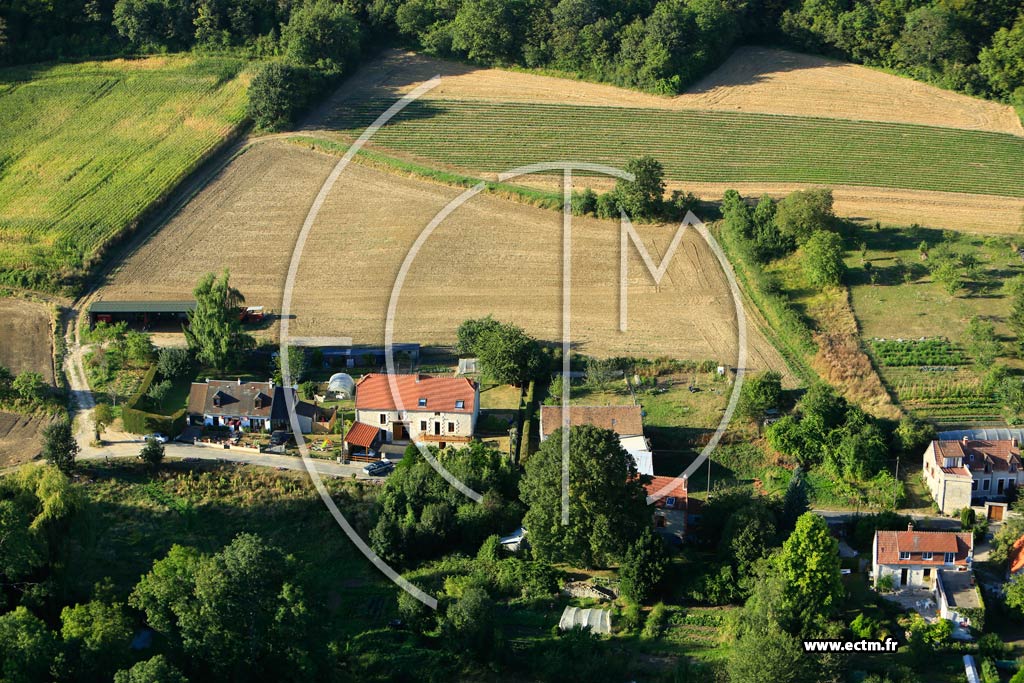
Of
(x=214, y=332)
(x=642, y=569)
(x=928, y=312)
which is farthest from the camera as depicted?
(x=928, y=312)

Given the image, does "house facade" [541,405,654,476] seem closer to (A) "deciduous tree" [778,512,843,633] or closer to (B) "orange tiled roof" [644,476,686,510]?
(B) "orange tiled roof" [644,476,686,510]

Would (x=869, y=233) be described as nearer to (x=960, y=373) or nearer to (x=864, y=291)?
(x=864, y=291)

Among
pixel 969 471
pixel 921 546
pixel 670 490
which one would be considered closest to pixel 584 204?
pixel 670 490

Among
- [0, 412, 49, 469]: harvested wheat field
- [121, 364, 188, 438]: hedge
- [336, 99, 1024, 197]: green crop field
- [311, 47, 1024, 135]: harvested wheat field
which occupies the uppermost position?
[311, 47, 1024, 135]: harvested wheat field

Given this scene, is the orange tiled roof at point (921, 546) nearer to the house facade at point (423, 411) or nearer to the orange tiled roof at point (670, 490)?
the orange tiled roof at point (670, 490)

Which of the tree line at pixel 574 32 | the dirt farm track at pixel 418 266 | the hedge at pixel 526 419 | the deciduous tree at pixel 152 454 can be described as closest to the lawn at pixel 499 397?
the hedge at pixel 526 419

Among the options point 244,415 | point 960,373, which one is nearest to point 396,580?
point 244,415

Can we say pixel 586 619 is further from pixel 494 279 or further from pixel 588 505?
pixel 494 279

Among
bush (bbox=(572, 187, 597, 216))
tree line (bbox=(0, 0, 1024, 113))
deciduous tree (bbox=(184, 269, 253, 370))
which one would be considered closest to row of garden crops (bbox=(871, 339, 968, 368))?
bush (bbox=(572, 187, 597, 216))
